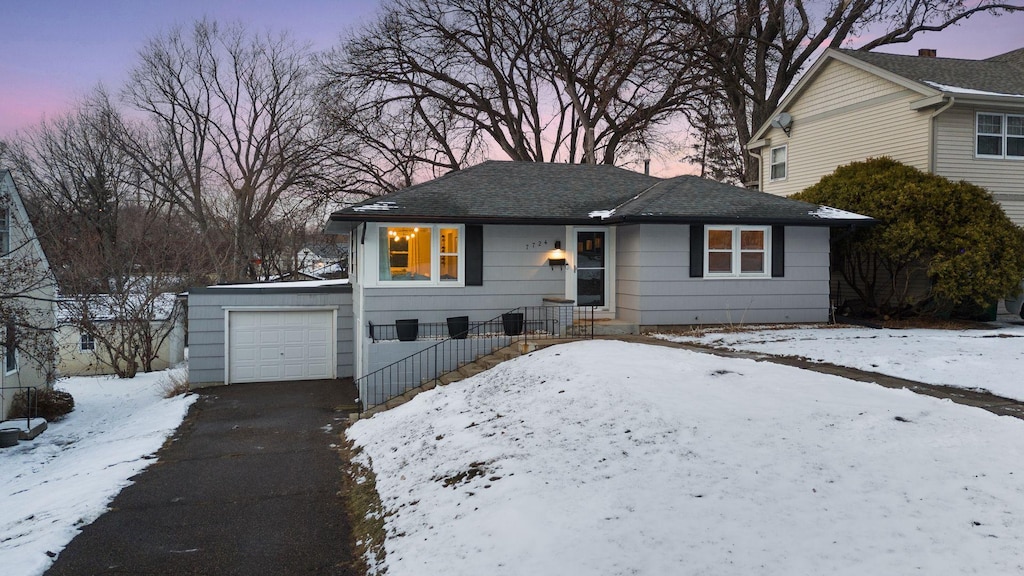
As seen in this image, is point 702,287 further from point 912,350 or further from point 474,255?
point 474,255

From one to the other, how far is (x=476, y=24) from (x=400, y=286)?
66.4 ft

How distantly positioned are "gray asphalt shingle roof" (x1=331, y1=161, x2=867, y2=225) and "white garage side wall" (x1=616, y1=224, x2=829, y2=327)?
0.54m

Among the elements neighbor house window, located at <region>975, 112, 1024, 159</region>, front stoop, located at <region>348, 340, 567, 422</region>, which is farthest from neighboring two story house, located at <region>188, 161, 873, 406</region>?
neighbor house window, located at <region>975, 112, 1024, 159</region>

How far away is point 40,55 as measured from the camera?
21859mm

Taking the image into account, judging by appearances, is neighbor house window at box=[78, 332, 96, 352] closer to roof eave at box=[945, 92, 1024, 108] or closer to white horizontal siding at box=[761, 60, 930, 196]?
white horizontal siding at box=[761, 60, 930, 196]

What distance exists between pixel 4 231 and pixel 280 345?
21.5ft

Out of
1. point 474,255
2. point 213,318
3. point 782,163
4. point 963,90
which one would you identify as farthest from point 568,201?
point 782,163

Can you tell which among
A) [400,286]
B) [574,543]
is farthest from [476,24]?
[574,543]

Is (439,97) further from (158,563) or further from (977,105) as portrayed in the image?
(158,563)

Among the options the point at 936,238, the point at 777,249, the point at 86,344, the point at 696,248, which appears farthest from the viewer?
the point at 86,344

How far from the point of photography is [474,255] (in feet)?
46.2

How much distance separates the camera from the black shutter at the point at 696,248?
1396cm

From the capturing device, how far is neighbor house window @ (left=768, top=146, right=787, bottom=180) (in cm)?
2148

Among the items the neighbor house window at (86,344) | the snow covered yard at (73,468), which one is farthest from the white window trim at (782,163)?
the neighbor house window at (86,344)
